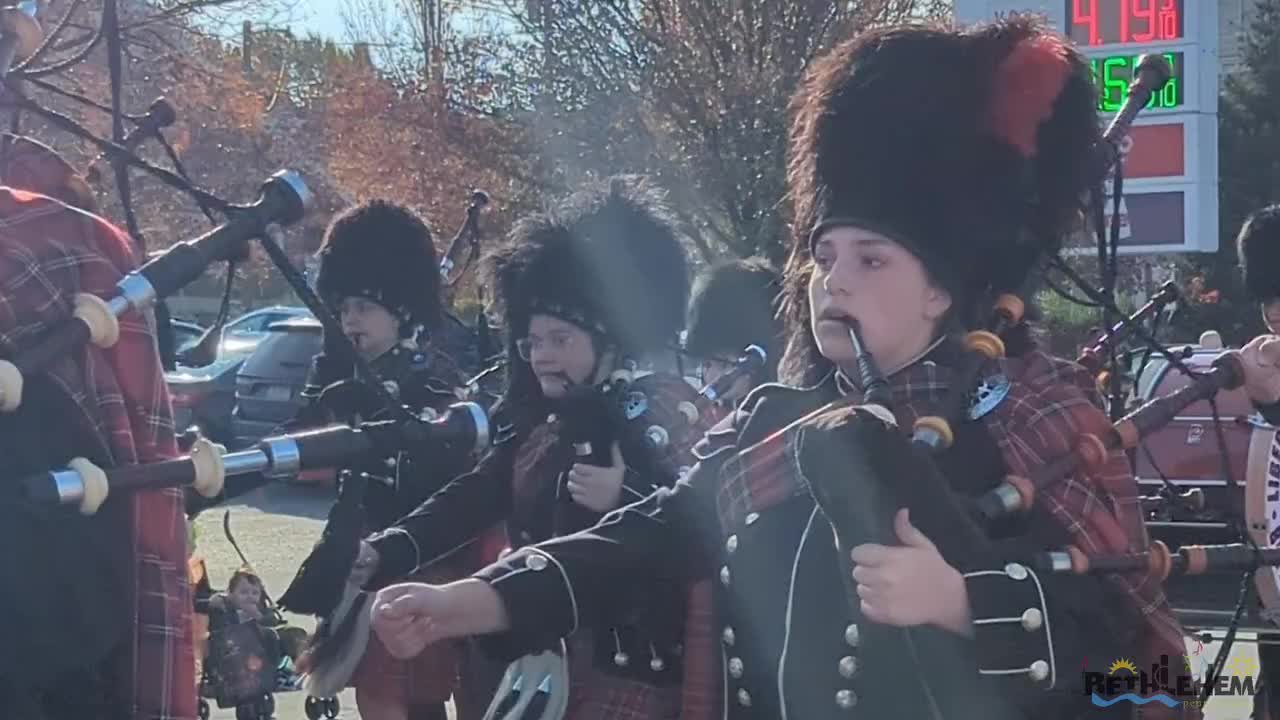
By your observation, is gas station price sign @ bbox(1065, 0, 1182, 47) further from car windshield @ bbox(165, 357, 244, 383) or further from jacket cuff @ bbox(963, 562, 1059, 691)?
car windshield @ bbox(165, 357, 244, 383)

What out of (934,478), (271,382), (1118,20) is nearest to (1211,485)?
(1118,20)

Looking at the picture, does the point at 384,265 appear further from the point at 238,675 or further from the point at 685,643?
the point at 685,643

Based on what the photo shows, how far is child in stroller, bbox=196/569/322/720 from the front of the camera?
689cm

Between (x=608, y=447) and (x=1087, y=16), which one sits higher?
(x=1087, y=16)

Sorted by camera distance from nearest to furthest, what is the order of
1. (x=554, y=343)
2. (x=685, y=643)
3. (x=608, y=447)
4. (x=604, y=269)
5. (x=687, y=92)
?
1. (x=685, y=643)
2. (x=608, y=447)
3. (x=554, y=343)
4. (x=604, y=269)
5. (x=687, y=92)

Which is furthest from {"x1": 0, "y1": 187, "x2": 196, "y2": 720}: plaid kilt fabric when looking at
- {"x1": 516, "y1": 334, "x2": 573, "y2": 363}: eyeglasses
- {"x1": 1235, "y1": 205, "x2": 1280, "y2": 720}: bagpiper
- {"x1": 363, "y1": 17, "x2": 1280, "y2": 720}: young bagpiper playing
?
{"x1": 1235, "y1": 205, "x2": 1280, "y2": 720}: bagpiper

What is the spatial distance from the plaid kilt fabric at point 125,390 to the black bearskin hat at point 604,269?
77.4 inches

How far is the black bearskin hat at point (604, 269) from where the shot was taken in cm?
473

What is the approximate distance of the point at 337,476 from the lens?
18.9 ft

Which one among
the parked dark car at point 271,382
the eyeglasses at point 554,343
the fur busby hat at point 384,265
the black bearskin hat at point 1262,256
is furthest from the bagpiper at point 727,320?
the parked dark car at point 271,382

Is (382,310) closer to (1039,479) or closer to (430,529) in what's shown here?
(430,529)

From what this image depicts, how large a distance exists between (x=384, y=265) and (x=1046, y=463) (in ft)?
12.0

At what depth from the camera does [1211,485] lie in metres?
8.66
